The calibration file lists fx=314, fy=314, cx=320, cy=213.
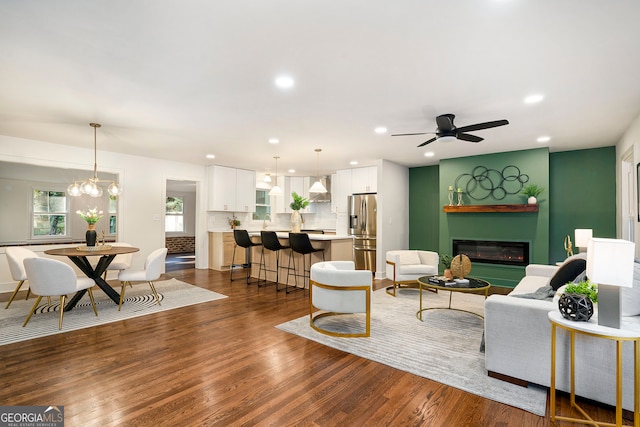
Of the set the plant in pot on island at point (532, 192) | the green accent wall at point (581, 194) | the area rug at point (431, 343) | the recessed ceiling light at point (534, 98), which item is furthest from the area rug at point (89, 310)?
the green accent wall at point (581, 194)

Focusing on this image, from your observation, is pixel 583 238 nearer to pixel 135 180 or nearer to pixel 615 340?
pixel 615 340

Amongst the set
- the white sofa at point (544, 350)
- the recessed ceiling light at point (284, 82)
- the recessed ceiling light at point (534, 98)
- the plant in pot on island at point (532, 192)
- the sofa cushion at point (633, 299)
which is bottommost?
the white sofa at point (544, 350)

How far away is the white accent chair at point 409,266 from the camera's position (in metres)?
4.94

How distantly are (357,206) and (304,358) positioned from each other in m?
4.77

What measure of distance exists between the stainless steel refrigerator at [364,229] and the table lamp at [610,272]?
16.5 feet

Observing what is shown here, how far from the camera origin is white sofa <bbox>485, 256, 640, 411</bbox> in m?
1.96

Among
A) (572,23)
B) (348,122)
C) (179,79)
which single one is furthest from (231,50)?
(572,23)

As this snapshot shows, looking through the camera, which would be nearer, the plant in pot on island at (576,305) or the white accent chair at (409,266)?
the plant in pot on island at (576,305)

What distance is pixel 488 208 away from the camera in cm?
580

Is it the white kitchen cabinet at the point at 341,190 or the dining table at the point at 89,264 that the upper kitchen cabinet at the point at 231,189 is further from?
the dining table at the point at 89,264

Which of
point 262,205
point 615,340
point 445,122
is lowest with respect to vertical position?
point 615,340

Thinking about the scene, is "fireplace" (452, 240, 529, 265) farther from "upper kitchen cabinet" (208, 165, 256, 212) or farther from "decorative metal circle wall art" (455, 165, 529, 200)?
"upper kitchen cabinet" (208, 165, 256, 212)

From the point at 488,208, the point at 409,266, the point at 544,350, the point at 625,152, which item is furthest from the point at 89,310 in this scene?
the point at 625,152

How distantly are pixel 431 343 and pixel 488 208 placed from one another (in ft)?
12.0
